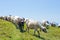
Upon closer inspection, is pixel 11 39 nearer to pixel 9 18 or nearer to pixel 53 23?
pixel 9 18

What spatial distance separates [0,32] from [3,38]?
136 inches

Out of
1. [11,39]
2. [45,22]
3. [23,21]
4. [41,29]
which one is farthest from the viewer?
[45,22]

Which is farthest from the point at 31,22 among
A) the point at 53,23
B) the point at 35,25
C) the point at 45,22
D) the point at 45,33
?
the point at 53,23

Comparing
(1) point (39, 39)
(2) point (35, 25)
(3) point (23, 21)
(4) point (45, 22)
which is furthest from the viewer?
(4) point (45, 22)

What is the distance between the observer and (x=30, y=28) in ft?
107

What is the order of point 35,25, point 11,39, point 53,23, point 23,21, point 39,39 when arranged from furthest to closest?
point 53,23 → point 23,21 → point 35,25 → point 39,39 → point 11,39

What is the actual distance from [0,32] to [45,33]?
846 cm

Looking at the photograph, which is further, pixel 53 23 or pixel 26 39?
pixel 53 23

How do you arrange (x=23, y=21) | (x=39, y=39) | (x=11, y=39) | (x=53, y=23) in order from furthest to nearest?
(x=53, y=23)
(x=23, y=21)
(x=39, y=39)
(x=11, y=39)

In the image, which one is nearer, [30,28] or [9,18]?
[30,28]

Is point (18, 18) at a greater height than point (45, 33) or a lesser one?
greater

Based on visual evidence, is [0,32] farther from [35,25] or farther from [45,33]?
[45,33]

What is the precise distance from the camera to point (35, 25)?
1235 inches

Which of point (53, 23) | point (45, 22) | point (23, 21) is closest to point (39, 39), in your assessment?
point (23, 21)
